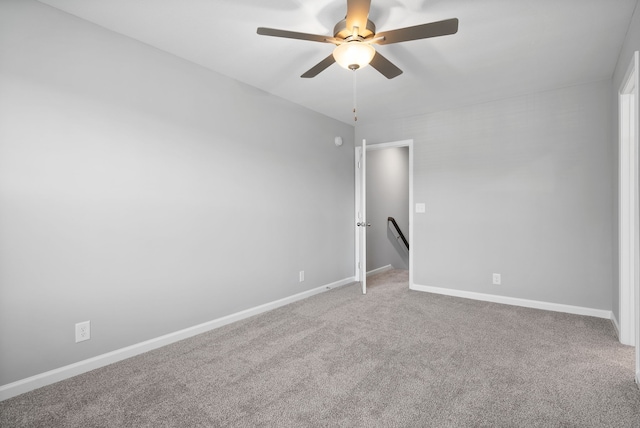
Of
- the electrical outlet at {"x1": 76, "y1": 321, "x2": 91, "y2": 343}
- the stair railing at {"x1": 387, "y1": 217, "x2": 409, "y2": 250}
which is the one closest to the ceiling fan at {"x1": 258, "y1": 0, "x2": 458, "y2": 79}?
the electrical outlet at {"x1": 76, "y1": 321, "x2": 91, "y2": 343}

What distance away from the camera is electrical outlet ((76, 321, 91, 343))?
2197 millimetres

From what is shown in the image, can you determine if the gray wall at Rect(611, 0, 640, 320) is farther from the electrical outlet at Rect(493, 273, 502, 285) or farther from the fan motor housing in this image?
the fan motor housing

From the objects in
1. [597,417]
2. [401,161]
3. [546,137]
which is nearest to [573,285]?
[546,137]

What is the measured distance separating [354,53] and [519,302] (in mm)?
3269

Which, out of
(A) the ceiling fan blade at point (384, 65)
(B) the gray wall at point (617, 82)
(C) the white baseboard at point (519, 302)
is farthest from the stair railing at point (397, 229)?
(A) the ceiling fan blade at point (384, 65)

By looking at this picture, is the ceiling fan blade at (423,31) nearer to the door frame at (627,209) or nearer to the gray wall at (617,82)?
the gray wall at (617,82)

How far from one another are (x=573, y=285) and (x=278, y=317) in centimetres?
305

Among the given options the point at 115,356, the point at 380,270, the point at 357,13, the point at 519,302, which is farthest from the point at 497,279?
the point at 115,356

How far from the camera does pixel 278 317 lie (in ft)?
10.8

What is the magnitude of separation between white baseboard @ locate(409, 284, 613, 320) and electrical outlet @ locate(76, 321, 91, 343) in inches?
141

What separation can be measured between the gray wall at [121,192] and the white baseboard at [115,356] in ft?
0.15

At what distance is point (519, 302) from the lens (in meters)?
3.67

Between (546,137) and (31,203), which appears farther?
(546,137)

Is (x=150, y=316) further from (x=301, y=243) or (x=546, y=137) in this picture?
(x=546, y=137)
